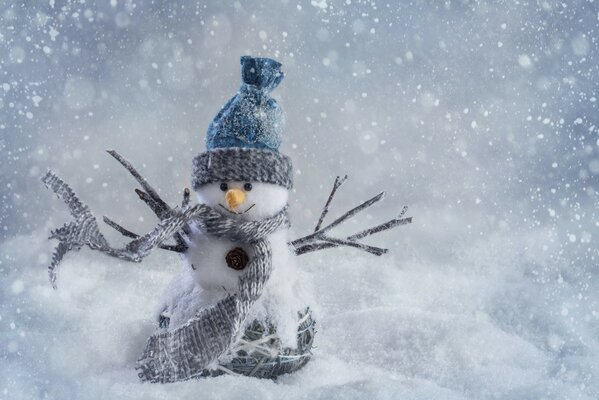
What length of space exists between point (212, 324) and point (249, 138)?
385 mm

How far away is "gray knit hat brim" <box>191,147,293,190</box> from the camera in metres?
1.18

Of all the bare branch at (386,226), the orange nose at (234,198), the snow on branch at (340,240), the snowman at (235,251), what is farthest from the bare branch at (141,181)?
the bare branch at (386,226)

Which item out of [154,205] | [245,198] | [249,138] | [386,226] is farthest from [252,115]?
[386,226]

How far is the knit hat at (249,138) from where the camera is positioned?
119cm

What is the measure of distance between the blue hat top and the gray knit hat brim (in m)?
0.03

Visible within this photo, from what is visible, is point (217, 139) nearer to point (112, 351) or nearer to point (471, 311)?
point (112, 351)

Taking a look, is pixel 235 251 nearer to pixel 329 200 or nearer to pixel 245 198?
pixel 245 198

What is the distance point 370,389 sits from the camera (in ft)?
3.44

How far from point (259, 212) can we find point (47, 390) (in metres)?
0.50

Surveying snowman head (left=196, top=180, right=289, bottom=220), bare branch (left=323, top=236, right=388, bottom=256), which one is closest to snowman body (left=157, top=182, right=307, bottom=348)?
snowman head (left=196, top=180, right=289, bottom=220)

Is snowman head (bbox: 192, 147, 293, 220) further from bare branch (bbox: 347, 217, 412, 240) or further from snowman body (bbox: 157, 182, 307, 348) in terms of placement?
bare branch (bbox: 347, 217, 412, 240)

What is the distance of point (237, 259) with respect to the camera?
1.19 meters

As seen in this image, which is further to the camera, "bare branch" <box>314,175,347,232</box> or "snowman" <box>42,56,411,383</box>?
"bare branch" <box>314,175,347,232</box>

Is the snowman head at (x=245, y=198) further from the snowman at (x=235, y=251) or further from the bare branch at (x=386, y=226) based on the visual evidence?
the bare branch at (x=386, y=226)
